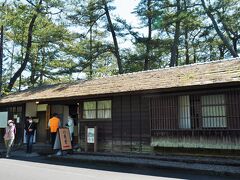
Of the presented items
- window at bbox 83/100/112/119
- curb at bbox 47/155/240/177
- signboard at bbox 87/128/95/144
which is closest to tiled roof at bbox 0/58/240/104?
window at bbox 83/100/112/119

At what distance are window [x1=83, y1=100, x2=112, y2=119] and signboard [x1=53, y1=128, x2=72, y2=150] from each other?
157 centimetres

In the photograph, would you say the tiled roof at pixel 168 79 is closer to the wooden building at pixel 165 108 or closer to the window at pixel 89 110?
the wooden building at pixel 165 108

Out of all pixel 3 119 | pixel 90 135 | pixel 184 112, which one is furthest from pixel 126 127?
pixel 3 119

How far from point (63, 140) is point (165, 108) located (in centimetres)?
564

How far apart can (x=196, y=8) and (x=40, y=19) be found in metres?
15.9

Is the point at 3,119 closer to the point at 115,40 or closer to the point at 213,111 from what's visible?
the point at 115,40

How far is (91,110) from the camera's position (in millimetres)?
17312

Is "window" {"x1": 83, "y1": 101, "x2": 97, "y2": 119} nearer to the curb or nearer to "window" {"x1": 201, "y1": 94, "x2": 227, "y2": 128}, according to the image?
the curb

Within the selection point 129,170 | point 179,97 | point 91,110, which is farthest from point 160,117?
point 91,110

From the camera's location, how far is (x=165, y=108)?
13.9m

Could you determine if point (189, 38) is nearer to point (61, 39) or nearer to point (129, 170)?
point (61, 39)

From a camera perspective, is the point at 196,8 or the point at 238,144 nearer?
the point at 238,144

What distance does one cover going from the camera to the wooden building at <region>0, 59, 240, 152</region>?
1226 centimetres

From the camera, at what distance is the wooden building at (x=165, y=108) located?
12258 mm
